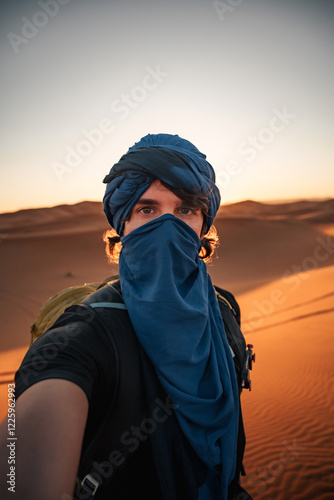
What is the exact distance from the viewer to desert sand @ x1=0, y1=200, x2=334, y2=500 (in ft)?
12.9

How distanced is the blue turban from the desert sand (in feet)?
12.2

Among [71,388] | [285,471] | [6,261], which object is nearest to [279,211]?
[6,261]

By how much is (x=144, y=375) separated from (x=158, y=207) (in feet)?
2.93

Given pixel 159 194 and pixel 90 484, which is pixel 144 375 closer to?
pixel 90 484

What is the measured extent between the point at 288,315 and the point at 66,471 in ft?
31.8

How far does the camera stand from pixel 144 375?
4.17 ft

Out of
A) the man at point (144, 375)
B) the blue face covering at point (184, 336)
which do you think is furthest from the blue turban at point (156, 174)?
the blue face covering at point (184, 336)

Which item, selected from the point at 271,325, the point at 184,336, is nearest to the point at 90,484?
the point at 184,336

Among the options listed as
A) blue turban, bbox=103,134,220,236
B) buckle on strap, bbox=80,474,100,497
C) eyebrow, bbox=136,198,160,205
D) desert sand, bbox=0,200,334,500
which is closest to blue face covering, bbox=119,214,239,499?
eyebrow, bbox=136,198,160,205

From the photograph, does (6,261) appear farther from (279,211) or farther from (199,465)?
(279,211)

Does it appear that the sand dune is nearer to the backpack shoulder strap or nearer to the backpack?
the backpack

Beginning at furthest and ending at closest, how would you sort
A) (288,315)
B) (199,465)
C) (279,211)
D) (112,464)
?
(279,211) < (288,315) < (199,465) < (112,464)

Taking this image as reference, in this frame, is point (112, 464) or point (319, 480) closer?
point (112, 464)

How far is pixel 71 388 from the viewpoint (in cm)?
95
